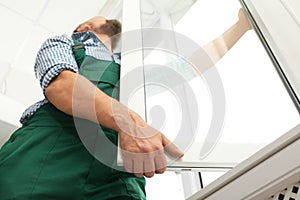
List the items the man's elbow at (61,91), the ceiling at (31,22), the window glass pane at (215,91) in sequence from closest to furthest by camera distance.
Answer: the man's elbow at (61,91), the window glass pane at (215,91), the ceiling at (31,22)

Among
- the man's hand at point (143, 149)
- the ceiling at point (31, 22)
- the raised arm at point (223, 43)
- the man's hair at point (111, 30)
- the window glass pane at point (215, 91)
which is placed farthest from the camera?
the ceiling at point (31, 22)

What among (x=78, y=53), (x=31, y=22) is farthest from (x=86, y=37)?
(x=31, y=22)

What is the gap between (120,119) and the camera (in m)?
0.65

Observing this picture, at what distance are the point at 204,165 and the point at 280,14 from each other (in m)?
0.41

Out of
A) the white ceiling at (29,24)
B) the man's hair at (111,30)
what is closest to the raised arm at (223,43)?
the man's hair at (111,30)

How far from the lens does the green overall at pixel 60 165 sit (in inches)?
26.4

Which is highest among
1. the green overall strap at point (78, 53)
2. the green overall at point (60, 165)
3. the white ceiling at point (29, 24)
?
the white ceiling at point (29, 24)

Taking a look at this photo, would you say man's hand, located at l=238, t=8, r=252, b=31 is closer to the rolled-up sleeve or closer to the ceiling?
the rolled-up sleeve

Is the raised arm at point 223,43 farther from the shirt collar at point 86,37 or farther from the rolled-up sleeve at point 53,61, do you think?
the rolled-up sleeve at point 53,61

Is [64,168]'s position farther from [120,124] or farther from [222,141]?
[222,141]

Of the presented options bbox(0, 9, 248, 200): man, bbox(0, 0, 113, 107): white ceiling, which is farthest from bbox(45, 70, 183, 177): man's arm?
bbox(0, 0, 113, 107): white ceiling

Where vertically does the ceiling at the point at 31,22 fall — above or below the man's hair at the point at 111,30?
above

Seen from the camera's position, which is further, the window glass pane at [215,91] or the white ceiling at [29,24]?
the white ceiling at [29,24]

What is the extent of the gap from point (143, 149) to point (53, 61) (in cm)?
36
